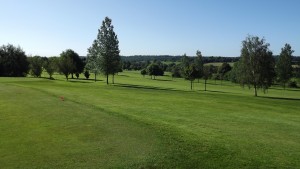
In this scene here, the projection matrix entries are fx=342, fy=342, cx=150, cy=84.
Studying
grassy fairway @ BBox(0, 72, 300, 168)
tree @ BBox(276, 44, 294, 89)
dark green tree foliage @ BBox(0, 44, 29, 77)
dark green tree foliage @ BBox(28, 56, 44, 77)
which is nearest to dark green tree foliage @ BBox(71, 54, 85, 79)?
dark green tree foliage @ BBox(28, 56, 44, 77)

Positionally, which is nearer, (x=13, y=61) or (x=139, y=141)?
(x=139, y=141)

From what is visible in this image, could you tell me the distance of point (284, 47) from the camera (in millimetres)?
116562

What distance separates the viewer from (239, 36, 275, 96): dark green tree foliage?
65.9m

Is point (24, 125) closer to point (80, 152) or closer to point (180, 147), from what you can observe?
point (80, 152)

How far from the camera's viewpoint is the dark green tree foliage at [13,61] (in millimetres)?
116125

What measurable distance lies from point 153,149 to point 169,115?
34.9 feet

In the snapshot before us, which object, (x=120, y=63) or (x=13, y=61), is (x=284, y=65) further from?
(x=13, y=61)

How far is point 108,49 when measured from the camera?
8450 cm

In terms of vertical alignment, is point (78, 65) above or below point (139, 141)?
above

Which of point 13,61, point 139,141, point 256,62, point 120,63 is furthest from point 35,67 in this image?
point 139,141

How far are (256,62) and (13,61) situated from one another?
84.5m

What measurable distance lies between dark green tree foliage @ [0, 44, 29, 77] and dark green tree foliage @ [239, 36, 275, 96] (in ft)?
265

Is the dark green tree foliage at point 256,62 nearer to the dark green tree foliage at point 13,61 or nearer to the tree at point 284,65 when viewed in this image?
the tree at point 284,65

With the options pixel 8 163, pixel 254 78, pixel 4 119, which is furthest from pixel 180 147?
pixel 254 78
